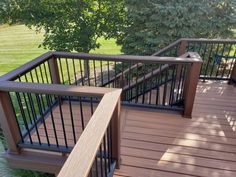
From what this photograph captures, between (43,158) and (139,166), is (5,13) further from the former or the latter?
(139,166)

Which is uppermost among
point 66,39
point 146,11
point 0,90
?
point 146,11

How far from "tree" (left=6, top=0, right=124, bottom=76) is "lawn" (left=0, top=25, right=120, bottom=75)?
3.08m

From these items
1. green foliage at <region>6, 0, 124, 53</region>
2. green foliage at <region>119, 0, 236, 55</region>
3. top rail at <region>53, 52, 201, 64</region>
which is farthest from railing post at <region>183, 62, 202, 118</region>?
green foliage at <region>6, 0, 124, 53</region>

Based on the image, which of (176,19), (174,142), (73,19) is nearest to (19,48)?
(73,19)

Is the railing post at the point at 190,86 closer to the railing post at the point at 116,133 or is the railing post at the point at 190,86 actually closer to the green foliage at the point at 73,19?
the railing post at the point at 116,133

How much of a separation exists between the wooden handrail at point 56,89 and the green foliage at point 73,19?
4905 mm

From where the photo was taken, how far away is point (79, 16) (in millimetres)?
6566

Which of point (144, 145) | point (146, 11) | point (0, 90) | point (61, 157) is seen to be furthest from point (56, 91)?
point (146, 11)

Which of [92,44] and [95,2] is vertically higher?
[95,2]

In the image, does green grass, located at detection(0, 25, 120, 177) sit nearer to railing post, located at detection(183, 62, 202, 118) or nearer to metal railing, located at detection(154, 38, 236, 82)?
metal railing, located at detection(154, 38, 236, 82)

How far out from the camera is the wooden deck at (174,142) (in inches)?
85.9

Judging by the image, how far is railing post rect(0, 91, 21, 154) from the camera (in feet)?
6.56

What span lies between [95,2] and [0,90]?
5605 mm

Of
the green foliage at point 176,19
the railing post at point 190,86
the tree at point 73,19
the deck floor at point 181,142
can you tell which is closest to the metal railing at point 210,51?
the green foliage at point 176,19
